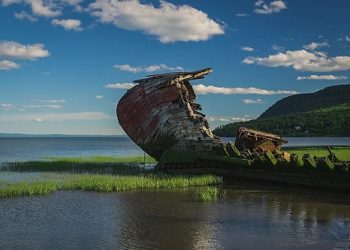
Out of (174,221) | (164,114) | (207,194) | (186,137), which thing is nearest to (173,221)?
(174,221)

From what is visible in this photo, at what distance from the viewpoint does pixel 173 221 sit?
51.4 ft

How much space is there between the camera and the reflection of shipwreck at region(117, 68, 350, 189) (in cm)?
2681

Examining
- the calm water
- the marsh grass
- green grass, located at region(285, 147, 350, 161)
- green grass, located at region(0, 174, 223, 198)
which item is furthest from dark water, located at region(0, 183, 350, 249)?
green grass, located at region(285, 147, 350, 161)

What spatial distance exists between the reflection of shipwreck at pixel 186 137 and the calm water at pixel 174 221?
422 cm

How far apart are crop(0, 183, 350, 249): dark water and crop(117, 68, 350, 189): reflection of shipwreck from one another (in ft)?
14.5

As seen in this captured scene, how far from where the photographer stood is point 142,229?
14477 millimetres

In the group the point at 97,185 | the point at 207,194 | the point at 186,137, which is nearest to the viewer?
the point at 207,194

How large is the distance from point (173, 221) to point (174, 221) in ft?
0.11

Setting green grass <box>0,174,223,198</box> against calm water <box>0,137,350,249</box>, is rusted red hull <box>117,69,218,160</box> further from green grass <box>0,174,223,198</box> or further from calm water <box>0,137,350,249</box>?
calm water <box>0,137,350,249</box>

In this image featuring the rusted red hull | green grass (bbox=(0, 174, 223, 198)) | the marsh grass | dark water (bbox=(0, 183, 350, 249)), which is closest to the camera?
dark water (bbox=(0, 183, 350, 249))

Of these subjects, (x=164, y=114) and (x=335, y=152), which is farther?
(x=335, y=152)

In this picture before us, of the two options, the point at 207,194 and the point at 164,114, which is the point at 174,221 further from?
the point at 164,114

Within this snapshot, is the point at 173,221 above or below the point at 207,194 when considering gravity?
below

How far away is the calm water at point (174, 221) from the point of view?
1285 centimetres
